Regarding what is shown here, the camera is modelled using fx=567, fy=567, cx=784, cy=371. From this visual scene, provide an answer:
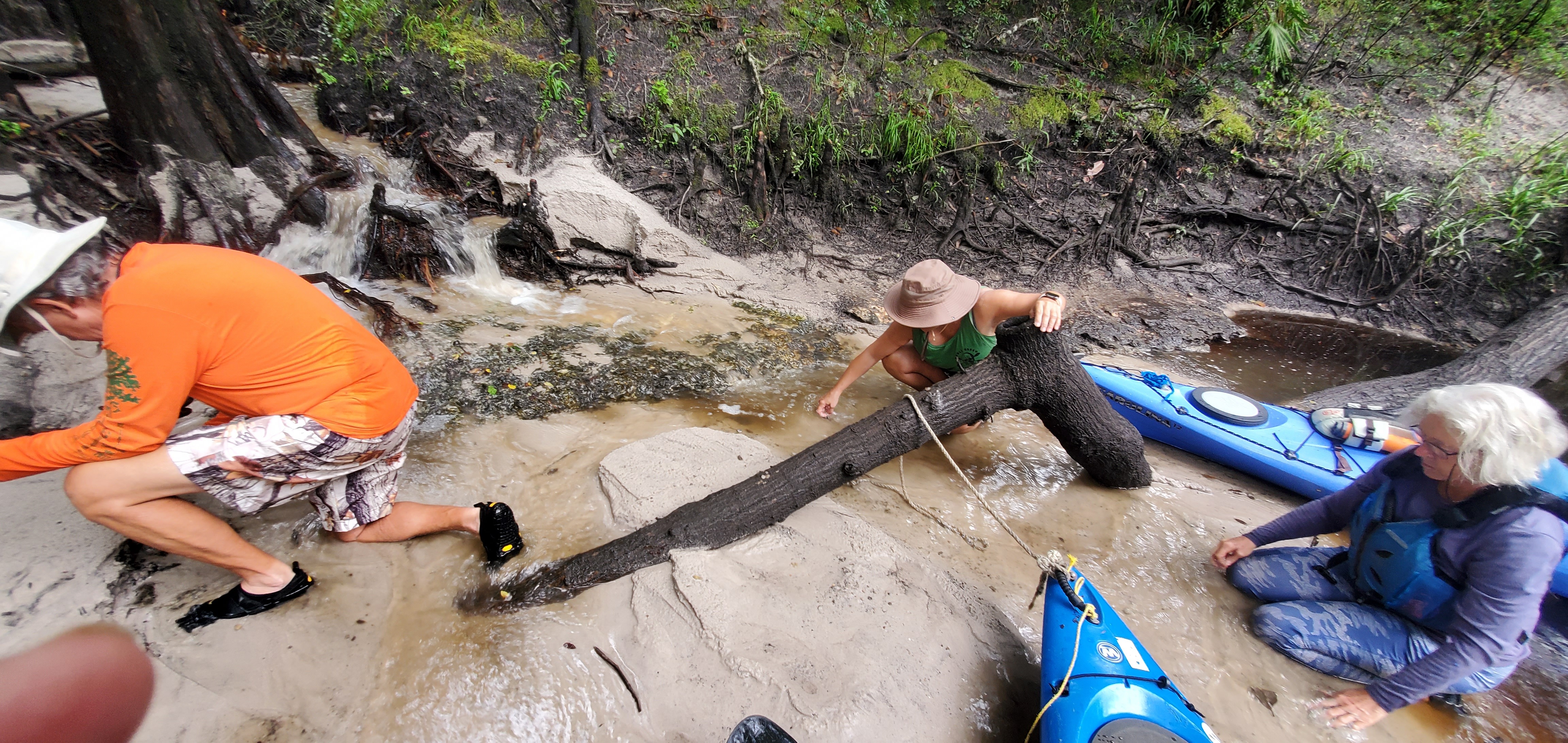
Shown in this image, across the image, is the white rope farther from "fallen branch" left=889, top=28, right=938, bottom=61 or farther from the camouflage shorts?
"fallen branch" left=889, top=28, right=938, bottom=61

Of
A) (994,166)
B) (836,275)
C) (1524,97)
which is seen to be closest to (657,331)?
(836,275)

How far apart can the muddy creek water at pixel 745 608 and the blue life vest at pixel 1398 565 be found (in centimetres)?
41

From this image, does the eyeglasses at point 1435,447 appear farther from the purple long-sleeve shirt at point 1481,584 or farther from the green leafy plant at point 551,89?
the green leafy plant at point 551,89

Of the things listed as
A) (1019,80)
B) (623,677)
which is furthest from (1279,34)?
(623,677)

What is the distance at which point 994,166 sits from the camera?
6707mm

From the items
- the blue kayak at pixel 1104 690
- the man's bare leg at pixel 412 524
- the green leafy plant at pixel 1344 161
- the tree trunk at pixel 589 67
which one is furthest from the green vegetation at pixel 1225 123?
the man's bare leg at pixel 412 524

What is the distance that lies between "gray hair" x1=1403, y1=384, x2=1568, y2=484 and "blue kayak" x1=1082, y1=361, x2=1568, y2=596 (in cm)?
154

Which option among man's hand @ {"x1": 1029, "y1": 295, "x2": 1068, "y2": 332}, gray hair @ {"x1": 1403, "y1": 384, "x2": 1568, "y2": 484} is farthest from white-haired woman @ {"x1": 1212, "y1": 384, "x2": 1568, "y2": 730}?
man's hand @ {"x1": 1029, "y1": 295, "x2": 1068, "y2": 332}

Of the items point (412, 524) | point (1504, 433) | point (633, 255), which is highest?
point (1504, 433)

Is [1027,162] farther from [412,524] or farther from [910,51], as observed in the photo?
[412,524]

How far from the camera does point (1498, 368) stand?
180 inches

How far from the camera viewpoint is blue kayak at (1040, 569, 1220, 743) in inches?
68.5

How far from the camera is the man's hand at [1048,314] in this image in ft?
8.71

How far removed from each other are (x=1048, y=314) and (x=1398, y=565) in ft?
5.30
